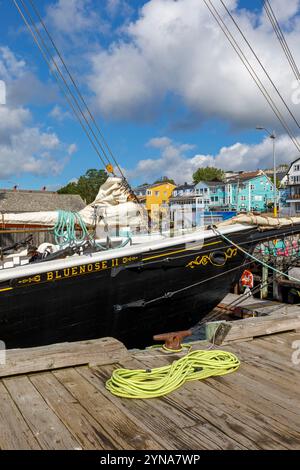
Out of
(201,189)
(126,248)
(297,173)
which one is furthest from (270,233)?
(201,189)

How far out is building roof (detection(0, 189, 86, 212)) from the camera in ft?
129

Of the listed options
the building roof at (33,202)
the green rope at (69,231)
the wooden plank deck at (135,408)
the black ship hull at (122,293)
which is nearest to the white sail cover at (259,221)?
the black ship hull at (122,293)

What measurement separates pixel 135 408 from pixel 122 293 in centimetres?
314

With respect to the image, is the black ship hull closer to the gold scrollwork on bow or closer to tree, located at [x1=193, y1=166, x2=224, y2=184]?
the gold scrollwork on bow

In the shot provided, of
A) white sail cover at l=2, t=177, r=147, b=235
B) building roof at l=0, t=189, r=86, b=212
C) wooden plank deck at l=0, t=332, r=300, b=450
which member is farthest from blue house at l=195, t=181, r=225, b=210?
wooden plank deck at l=0, t=332, r=300, b=450

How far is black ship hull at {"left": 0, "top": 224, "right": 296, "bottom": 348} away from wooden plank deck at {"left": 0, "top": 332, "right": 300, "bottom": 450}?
6.11 ft

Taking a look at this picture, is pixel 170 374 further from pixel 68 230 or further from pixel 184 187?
pixel 184 187

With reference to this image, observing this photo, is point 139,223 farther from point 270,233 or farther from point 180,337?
point 180,337

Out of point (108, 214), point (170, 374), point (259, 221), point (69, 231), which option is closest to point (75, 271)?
point (69, 231)

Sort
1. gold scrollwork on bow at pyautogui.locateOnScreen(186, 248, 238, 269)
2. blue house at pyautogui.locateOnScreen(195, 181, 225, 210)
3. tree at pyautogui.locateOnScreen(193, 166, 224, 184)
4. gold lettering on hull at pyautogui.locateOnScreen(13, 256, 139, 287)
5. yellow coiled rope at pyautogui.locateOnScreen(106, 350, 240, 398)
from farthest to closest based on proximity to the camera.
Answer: tree at pyautogui.locateOnScreen(193, 166, 224, 184), blue house at pyautogui.locateOnScreen(195, 181, 225, 210), gold scrollwork on bow at pyautogui.locateOnScreen(186, 248, 238, 269), gold lettering on hull at pyautogui.locateOnScreen(13, 256, 139, 287), yellow coiled rope at pyautogui.locateOnScreen(106, 350, 240, 398)

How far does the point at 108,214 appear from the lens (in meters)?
7.56

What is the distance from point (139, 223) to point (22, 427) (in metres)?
5.20

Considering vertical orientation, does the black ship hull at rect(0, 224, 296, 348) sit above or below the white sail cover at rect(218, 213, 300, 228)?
below

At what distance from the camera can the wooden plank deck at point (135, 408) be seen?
259 centimetres
